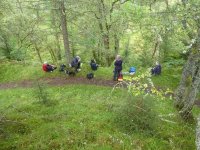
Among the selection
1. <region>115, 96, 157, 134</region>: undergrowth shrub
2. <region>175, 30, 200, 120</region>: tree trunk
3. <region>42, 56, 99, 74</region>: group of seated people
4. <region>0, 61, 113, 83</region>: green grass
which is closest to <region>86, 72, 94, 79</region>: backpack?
<region>0, 61, 113, 83</region>: green grass

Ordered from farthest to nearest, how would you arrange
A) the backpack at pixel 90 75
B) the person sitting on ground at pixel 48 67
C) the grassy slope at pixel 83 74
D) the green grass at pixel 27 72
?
the person sitting on ground at pixel 48 67, the green grass at pixel 27 72, the grassy slope at pixel 83 74, the backpack at pixel 90 75

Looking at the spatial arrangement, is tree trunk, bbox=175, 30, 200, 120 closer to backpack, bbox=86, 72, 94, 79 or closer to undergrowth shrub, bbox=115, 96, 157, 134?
undergrowth shrub, bbox=115, 96, 157, 134

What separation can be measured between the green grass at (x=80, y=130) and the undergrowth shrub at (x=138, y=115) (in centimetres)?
20

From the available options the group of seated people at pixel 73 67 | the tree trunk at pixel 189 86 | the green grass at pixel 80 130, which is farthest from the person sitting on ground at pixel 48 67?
the tree trunk at pixel 189 86

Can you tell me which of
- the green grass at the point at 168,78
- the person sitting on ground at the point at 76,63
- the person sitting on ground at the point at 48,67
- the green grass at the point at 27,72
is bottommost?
the green grass at the point at 168,78

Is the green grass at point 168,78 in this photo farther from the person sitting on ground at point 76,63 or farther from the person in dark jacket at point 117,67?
the person sitting on ground at point 76,63

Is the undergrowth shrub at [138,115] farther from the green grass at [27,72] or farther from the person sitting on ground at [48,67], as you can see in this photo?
the person sitting on ground at [48,67]

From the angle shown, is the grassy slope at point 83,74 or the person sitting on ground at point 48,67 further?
the person sitting on ground at point 48,67

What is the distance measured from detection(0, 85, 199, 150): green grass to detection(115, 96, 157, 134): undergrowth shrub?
202 millimetres

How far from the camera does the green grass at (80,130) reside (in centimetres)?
1370

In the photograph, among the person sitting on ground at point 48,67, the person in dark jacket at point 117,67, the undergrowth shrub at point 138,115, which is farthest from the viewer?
the person sitting on ground at point 48,67

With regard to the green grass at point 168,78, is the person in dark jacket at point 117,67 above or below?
above

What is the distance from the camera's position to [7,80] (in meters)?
27.7

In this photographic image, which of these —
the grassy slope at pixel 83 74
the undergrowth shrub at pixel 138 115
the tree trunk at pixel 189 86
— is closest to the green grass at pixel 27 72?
the grassy slope at pixel 83 74
